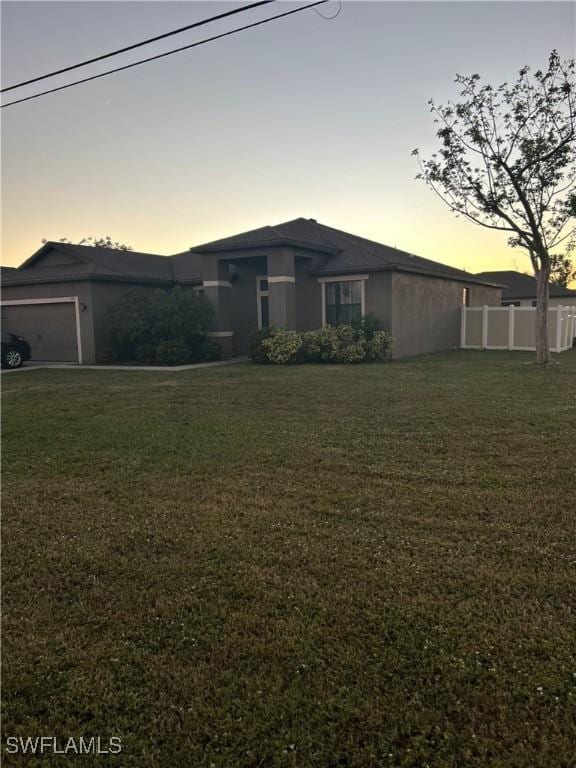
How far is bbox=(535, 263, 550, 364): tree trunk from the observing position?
1559 centimetres

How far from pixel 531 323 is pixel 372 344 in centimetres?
828

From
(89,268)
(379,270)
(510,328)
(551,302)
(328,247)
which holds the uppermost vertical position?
(328,247)

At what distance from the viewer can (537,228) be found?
15609mm

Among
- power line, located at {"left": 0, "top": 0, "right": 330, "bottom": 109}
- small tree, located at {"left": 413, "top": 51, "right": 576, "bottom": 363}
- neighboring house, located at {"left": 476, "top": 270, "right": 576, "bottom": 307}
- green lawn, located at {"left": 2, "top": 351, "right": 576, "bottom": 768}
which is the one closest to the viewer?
green lawn, located at {"left": 2, "top": 351, "right": 576, "bottom": 768}

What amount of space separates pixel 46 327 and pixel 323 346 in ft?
33.8

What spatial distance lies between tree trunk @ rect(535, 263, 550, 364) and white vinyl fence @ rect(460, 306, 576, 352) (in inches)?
178

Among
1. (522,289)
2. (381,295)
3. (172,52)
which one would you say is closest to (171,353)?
(381,295)

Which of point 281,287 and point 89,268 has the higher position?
point 89,268

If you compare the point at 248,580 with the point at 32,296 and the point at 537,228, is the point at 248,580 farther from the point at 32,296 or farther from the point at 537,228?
the point at 32,296

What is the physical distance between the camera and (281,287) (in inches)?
655

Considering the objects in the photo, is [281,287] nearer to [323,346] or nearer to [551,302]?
[323,346]

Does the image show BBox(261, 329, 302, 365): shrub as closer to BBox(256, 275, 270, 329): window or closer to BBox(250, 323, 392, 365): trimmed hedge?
BBox(250, 323, 392, 365): trimmed hedge

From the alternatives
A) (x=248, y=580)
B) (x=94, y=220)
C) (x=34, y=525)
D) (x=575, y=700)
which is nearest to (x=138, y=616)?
(x=248, y=580)

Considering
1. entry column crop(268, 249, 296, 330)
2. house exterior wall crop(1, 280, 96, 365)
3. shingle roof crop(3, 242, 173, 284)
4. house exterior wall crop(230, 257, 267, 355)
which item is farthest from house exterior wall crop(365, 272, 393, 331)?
house exterior wall crop(1, 280, 96, 365)
